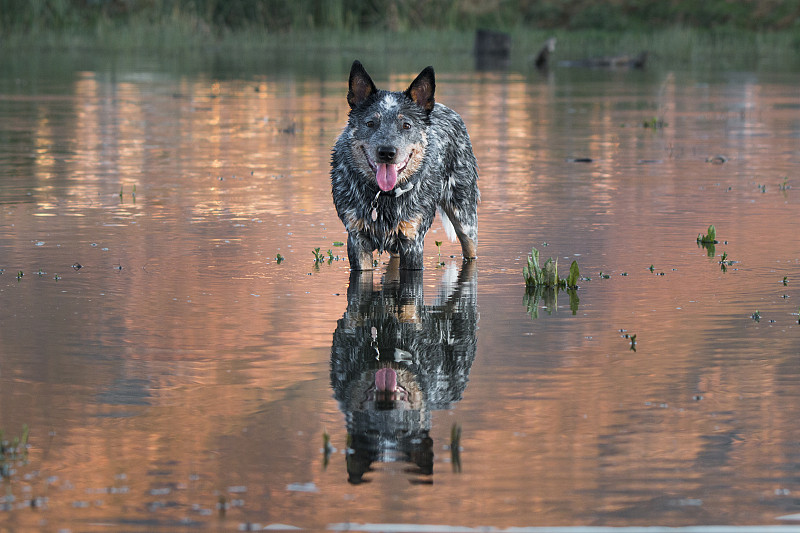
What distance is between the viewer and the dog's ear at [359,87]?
10.5 metres

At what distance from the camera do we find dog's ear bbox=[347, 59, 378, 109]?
10.5m

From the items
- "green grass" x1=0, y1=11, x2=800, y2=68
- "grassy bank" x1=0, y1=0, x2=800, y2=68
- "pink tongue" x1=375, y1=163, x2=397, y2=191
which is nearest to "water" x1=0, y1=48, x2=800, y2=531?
"pink tongue" x1=375, y1=163, x2=397, y2=191

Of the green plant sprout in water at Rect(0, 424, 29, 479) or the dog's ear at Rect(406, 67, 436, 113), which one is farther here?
the dog's ear at Rect(406, 67, 436, 113)

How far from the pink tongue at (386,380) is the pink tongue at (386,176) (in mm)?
2841

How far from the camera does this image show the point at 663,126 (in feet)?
77.9

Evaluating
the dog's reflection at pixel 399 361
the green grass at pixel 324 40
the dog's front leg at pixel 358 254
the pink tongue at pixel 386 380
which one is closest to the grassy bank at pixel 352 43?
the green grass at pixel 324 40

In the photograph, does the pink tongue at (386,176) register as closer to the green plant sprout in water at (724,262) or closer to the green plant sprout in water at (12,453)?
the green plant sprout in water at (724,262)

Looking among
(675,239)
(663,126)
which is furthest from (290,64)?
(675,239)

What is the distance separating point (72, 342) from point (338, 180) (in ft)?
9.73

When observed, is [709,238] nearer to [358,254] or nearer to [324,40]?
[358,254]

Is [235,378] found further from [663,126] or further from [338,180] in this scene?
[663,126]

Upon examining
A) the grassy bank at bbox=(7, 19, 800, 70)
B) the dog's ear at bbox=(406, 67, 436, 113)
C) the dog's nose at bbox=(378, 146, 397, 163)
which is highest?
the grassy bank at bbox=(7, 19, 800, 70)

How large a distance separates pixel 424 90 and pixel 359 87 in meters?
0.47

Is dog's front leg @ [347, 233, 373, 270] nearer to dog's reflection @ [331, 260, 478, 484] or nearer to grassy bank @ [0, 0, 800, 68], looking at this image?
dog's reflection @ [331, 260, 478, 484]
